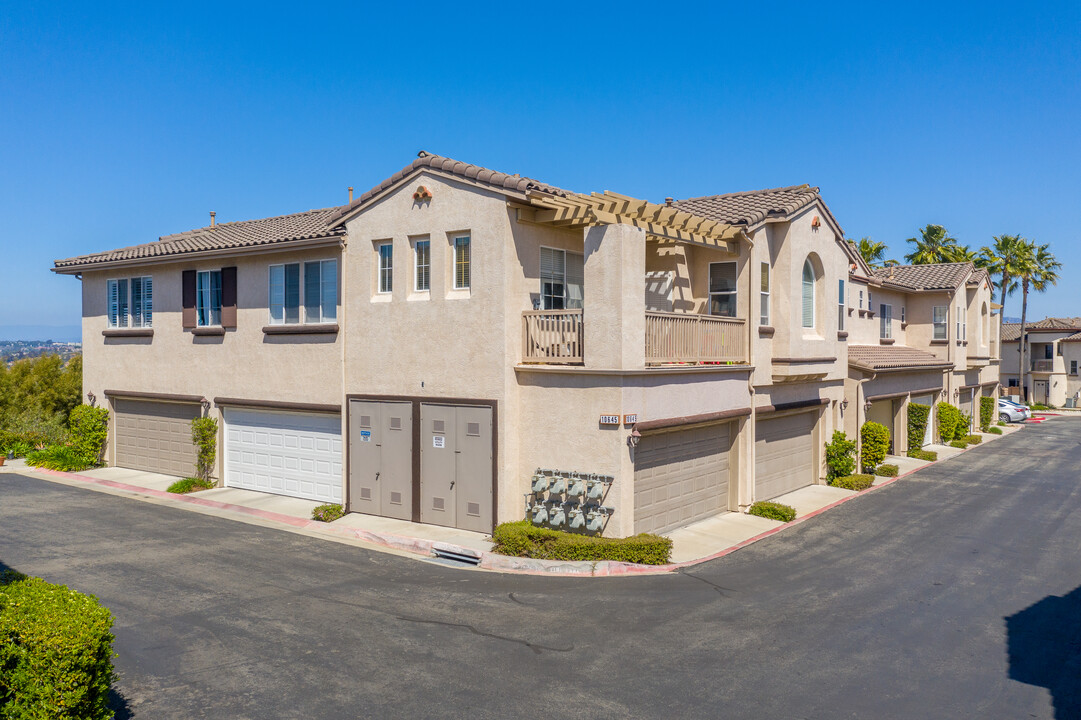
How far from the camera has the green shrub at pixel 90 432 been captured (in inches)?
940

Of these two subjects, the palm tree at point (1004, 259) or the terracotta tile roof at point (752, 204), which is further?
the palm tree at point (1004, 259)

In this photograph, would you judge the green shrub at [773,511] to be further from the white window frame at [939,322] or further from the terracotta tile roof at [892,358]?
the white window frame at [939,322]

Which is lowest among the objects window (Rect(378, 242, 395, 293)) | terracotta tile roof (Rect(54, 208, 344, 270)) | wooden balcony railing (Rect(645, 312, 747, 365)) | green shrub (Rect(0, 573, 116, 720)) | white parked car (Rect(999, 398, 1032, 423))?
white parked car (Rect(999, 398, 1032, 423))

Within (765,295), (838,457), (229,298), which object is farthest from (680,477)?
(229,298)

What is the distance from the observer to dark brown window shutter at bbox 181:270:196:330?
21875mm

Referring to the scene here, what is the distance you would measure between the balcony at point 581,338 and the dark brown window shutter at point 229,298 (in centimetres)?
952

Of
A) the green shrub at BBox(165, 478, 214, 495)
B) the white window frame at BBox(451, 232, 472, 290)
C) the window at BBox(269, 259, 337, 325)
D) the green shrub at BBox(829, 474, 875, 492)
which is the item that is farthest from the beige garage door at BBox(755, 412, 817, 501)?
the green shrub at BBox(165, 478, 214, 495)

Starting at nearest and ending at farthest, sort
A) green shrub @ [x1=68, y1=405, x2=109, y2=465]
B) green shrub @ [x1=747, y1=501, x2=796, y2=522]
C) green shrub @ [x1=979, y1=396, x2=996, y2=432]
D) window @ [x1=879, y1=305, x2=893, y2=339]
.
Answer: green shrub @ [x1=747, y1=501, x2=796, y2=522], green shrub @ [x1=68, y1=405, x2=109, y2=465], window @ [x1=879, y1=305, x2=893, y2=339], green shrub @ [x1=979, y1=396, x2=996, y2=432]

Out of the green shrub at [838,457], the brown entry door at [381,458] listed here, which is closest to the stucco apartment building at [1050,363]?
the green shrub at [838,457]

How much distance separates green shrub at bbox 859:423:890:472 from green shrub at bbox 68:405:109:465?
78.9 feet

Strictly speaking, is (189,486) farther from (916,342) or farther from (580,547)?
(916,342)

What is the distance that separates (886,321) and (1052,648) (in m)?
25.4

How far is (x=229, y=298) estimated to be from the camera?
68.7 feet

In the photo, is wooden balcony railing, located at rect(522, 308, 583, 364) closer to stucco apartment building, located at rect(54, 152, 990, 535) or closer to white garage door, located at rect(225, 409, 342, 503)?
stucco apartment building, located at rect(54, 152, 990, 535)
